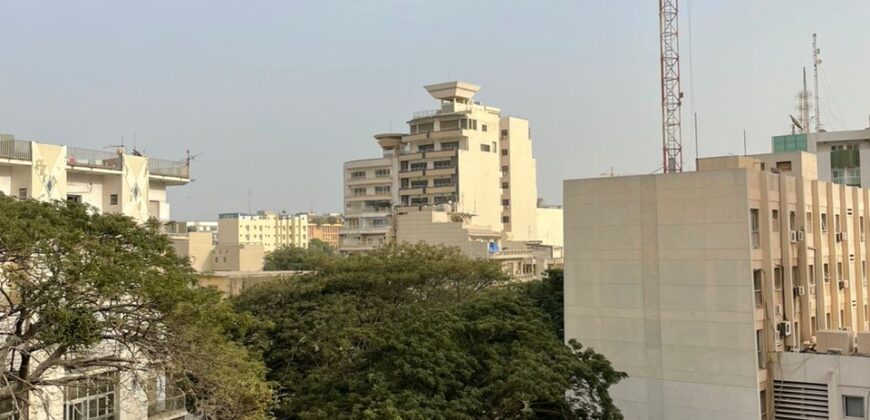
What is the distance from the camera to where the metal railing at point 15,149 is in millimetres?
29000

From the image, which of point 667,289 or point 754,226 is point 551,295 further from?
point 754,226

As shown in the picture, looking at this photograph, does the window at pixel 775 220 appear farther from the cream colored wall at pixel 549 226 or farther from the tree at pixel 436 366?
the cream colored wall at pixel 549 226

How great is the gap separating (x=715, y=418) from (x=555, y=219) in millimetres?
68257

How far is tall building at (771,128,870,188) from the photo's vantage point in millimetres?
43156

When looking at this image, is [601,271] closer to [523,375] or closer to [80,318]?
[523,375]

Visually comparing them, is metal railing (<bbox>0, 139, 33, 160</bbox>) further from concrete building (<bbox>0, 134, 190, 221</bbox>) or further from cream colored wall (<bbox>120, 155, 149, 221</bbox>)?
cream colored wall (<bbox>120, 155, 149, 221</bbox>)

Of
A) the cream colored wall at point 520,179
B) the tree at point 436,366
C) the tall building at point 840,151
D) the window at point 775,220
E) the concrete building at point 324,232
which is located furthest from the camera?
the concrete building at point 324,232

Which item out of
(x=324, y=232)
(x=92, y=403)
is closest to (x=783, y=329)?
(x=92, y=403)

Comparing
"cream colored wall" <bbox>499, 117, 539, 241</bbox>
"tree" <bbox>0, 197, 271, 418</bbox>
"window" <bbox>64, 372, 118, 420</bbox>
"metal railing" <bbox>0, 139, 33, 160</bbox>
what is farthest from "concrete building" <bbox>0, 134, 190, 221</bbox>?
"cream colored wall" <bbox>499, 117, 539, 241</bbox>

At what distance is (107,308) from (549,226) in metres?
75.8

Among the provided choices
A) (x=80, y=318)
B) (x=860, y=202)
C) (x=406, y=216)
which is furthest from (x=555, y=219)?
(x=80, y=318)

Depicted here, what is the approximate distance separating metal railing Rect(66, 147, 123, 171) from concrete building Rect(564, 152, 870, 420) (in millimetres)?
21342

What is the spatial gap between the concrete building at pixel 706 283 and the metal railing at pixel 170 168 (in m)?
21.7

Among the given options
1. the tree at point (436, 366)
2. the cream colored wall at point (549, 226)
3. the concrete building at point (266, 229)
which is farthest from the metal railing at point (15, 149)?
the concrete building at point (266, 229)
